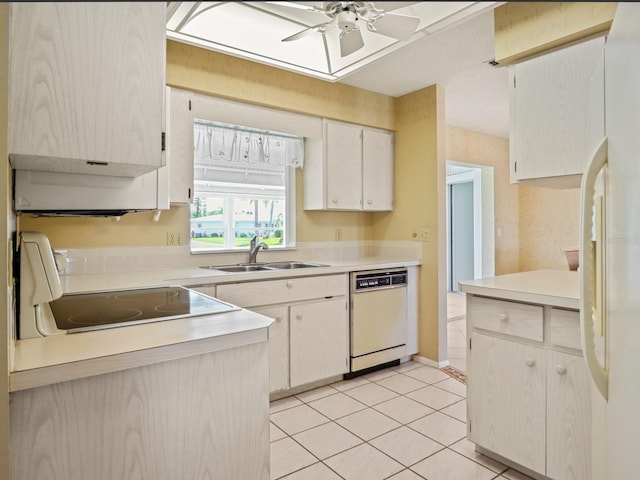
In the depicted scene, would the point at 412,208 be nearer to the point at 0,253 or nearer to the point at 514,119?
the point at 514,119

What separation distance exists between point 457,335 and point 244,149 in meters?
2.93

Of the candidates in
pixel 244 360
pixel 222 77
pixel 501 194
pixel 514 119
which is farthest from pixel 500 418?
pixel 501 194

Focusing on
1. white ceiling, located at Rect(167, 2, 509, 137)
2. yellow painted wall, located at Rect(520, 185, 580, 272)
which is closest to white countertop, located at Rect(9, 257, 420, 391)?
white ceiling, located at Rect(167, 2, 509, 137)

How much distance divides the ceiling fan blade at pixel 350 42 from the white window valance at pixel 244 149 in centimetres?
230

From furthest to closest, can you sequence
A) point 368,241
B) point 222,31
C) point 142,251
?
point 368,241, point 142,251, point 222,31

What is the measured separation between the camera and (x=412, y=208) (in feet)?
11.6

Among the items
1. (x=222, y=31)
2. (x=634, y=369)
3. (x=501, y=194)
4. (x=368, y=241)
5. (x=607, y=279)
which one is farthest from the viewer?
(x=501, y=194)

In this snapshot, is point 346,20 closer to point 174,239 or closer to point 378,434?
point 378,434

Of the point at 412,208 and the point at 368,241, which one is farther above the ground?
the point at 412,208

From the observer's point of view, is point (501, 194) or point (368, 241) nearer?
point (368, 241)

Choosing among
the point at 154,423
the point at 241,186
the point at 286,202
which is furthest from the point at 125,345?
the point at 286,202

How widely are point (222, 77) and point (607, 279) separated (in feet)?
8.32

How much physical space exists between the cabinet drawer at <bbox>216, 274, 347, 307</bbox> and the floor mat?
1118mm

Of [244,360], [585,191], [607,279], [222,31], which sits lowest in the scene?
[244,360]
